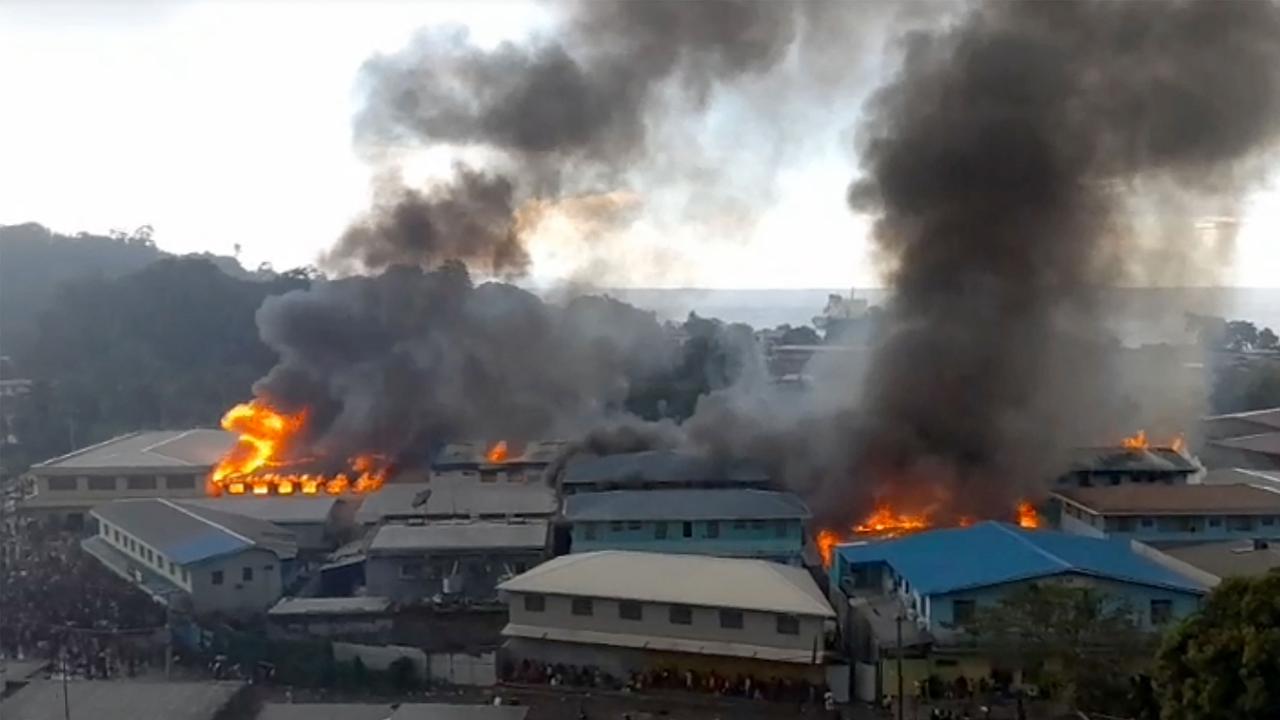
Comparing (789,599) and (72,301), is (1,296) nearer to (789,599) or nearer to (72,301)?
(72,301)

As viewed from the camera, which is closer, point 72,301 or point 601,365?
point 601,365

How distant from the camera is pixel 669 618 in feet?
52.2

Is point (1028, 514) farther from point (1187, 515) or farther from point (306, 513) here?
point (306, 513)

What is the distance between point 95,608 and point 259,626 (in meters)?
2.38

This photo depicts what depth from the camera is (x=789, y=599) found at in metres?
15.6

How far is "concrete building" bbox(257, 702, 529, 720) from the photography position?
12.5m

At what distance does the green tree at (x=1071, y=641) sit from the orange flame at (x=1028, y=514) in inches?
313

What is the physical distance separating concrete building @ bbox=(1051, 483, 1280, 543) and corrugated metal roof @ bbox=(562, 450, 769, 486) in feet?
19.2

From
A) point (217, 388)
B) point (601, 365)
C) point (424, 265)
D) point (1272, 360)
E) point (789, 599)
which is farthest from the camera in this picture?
point (1272, 360)

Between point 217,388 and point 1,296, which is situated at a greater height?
point 1,296

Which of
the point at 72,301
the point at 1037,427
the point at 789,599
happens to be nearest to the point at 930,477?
the point at 1037,427

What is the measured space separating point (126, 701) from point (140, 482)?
44.5 feet

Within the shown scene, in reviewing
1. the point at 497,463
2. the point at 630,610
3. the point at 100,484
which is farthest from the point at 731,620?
the point at 100,484

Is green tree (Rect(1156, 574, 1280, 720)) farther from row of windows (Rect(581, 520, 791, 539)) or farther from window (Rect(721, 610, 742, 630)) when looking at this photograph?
row of windows (Rect(581, 520, 791, 539))
